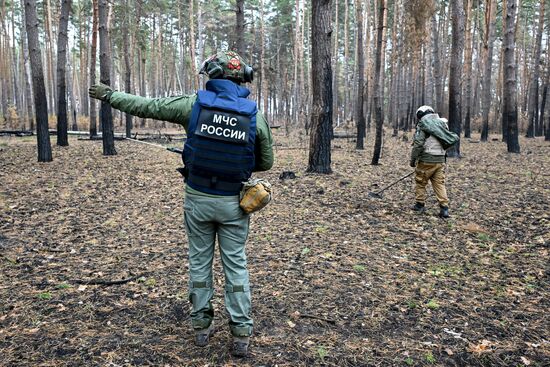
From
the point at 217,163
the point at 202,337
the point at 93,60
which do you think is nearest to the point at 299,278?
the point at 202,337

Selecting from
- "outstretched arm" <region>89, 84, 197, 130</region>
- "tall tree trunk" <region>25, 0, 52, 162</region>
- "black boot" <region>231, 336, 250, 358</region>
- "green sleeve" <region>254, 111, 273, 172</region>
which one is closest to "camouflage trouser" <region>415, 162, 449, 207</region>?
"green sleeve" <region>254, 111, 273, 172</region>

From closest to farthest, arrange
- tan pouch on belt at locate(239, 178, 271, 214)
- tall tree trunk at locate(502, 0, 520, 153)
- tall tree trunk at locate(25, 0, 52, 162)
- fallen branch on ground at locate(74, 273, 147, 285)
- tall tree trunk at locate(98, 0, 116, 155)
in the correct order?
tan pouch on belt at locate(239, 178, 271, 214)
fallen branch on ground at locate(74, 273, 147, 285)
tall tree trunk at locate(25, 0, 52, 162)
tall tree trunk at locate(98, 0, 116, 155)
tall tree trunk at locate(502, 0, 520, 153)

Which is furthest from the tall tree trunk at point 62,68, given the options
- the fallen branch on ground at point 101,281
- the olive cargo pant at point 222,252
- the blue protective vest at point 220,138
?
the olive cargo pant at point 222,252

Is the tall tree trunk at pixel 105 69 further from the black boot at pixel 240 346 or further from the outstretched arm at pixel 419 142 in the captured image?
the black boot at pixel 240 346

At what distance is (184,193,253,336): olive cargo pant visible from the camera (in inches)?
121

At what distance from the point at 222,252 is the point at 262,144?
0.91 meters

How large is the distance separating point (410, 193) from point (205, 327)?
22.8 feet

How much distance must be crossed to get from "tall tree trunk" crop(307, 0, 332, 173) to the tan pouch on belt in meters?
7.70

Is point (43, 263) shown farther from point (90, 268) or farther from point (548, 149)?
point (548, 149)

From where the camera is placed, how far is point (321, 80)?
10.6 m

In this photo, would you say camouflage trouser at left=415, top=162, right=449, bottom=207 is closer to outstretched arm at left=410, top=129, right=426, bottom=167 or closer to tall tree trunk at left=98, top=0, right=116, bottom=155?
outstretched arm at left=410, top=129, right=426, bottom=167

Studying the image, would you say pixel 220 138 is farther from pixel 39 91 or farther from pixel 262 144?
pixel 39 91

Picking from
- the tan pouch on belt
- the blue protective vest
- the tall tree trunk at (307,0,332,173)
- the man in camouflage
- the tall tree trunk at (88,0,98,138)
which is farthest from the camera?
the tall tree trunk at (88,0,98,138)

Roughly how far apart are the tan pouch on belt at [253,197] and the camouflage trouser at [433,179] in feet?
17.0
